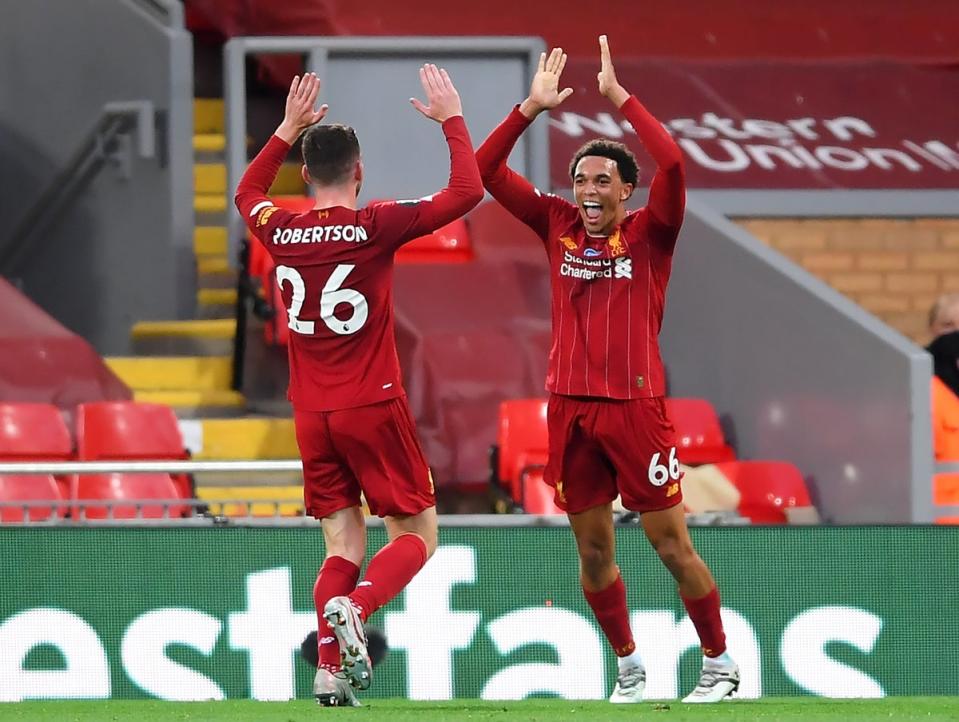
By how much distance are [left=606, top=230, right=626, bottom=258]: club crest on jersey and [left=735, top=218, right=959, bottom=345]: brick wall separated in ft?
20.9

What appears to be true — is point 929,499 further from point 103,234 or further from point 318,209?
point 103,234

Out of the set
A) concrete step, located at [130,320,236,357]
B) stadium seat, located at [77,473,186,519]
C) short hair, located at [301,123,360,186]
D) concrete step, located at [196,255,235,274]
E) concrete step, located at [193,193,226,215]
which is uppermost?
concrete step, located at [193,193,226,215]

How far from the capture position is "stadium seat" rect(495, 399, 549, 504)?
9.77 m

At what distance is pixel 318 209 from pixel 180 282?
684 centimetres

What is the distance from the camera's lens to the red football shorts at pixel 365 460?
20.6ft

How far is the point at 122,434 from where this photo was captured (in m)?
9.94

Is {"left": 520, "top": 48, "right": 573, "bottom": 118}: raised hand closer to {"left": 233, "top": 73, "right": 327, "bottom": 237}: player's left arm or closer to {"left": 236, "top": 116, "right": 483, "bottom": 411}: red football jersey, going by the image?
{"left": 236, "top": 116, "right": 483, "bottom": 411}: red football jersey

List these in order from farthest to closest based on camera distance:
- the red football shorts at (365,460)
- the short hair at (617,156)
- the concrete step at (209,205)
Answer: the concrete step at (209,205)
the short hair at (617,156)
the red football shorts at (365,460)

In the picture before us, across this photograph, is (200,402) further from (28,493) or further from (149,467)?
(149,467)

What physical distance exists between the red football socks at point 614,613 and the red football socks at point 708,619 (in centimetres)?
21

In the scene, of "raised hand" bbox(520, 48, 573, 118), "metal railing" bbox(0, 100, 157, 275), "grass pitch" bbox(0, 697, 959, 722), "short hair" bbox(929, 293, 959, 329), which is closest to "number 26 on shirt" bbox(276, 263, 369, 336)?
"raised hand" bbox(520, 48, 573, 118)

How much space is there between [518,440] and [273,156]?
352 cm

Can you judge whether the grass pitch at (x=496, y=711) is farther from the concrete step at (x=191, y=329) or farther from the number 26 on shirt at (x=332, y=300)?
the concrete step at (x=191, y=329)

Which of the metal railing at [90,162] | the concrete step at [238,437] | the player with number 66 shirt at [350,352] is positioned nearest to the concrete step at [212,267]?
the metal railing at [90,162]
